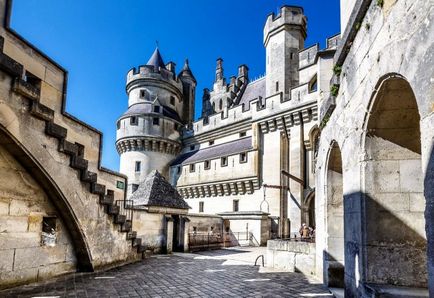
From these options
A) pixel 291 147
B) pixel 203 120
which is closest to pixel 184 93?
pixel 203 120

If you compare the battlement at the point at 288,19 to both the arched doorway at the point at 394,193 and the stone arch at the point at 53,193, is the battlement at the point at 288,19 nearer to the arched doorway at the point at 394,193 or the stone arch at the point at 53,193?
the stone arch at the point at 53,193

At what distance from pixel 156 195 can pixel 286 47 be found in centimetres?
1716

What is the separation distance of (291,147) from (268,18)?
1200 centimetres

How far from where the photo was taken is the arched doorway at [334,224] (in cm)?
693

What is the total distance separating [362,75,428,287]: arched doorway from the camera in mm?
4047

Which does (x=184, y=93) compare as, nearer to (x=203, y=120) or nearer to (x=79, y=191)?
(x=203, y=120)

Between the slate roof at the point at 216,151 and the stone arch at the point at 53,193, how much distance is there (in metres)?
18.5

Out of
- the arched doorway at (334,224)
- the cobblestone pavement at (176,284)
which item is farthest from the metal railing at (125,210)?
the arched doorway at (334,224)

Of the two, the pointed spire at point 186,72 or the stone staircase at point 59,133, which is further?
the pointed spire at point 186,72

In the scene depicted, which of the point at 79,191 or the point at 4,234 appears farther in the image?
the point at 79,191

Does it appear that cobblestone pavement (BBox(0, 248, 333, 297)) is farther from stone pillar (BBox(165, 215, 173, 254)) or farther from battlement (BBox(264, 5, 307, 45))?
battlement (BBox(264, 5, 307, 45))

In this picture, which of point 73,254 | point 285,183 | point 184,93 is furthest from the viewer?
point 184,93

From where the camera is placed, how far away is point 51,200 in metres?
7.78

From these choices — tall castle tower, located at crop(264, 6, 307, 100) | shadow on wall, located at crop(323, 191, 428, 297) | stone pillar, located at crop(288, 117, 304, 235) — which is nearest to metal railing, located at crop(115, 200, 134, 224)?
shadow on wall, located at crop(323, 191, 428, 297)
